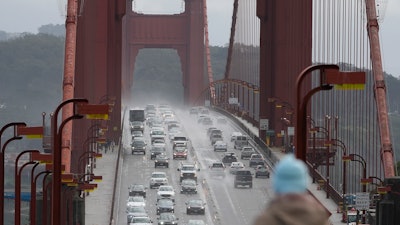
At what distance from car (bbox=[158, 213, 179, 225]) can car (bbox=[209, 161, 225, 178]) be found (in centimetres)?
1984

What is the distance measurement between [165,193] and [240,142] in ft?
87.5

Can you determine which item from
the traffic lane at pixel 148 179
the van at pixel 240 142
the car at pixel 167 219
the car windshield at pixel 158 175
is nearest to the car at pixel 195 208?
the traffic lane at pixel 148 179

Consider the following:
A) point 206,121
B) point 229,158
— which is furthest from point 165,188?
point 206,121

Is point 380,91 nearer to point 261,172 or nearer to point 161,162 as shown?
point 261,172

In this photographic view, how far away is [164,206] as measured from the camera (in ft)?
187

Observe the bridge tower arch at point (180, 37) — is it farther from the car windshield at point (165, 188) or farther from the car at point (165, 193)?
the car at point (165, 193)

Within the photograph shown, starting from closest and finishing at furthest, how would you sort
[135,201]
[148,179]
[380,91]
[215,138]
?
[380,91], [135,201], [148,179], [215,138]

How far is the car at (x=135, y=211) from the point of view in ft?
172

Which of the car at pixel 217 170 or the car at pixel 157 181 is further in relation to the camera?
the car at pixel 217 170

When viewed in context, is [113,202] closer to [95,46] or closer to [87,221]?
[87,221]

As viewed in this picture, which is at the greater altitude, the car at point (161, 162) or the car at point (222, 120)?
the car at point (222, 120)

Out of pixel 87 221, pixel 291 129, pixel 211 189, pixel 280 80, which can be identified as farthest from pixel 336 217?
pixel 280 80

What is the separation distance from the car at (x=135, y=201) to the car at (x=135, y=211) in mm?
380

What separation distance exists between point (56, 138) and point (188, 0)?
133m
